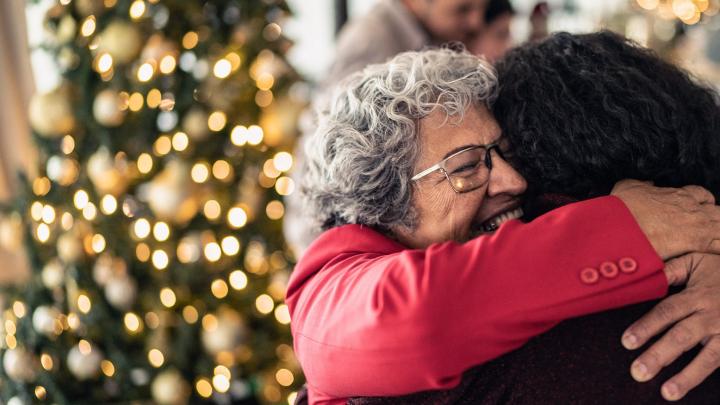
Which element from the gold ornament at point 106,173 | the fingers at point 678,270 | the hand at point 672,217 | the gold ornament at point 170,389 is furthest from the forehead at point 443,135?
the gold ornament at point 170,389

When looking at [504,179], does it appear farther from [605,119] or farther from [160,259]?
[160,259]

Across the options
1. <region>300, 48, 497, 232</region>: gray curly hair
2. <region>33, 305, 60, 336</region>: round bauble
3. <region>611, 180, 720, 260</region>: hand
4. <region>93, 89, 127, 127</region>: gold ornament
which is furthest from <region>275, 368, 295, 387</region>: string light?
<region>611, 180, 720, 260</region>: hand

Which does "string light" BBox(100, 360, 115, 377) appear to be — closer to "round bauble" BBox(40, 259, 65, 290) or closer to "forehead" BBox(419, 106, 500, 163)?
"round bauble" BBox(40, 259, 65, 290)

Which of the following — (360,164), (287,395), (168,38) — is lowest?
(287,395)

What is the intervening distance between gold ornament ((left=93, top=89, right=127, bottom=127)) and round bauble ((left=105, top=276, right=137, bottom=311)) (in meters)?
0.52

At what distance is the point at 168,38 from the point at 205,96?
0.22 meters

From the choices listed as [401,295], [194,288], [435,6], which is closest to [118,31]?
[194,288]

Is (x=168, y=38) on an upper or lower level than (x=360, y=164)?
upper

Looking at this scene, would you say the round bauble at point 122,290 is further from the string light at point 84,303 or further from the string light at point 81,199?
the string light at point 81,199

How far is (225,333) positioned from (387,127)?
129 centimetres

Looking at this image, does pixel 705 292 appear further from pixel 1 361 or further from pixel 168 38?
pixel 1 361

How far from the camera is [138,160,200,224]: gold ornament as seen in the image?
2.33 metres

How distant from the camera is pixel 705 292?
3.92ft

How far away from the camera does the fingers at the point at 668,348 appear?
3.72 feet
